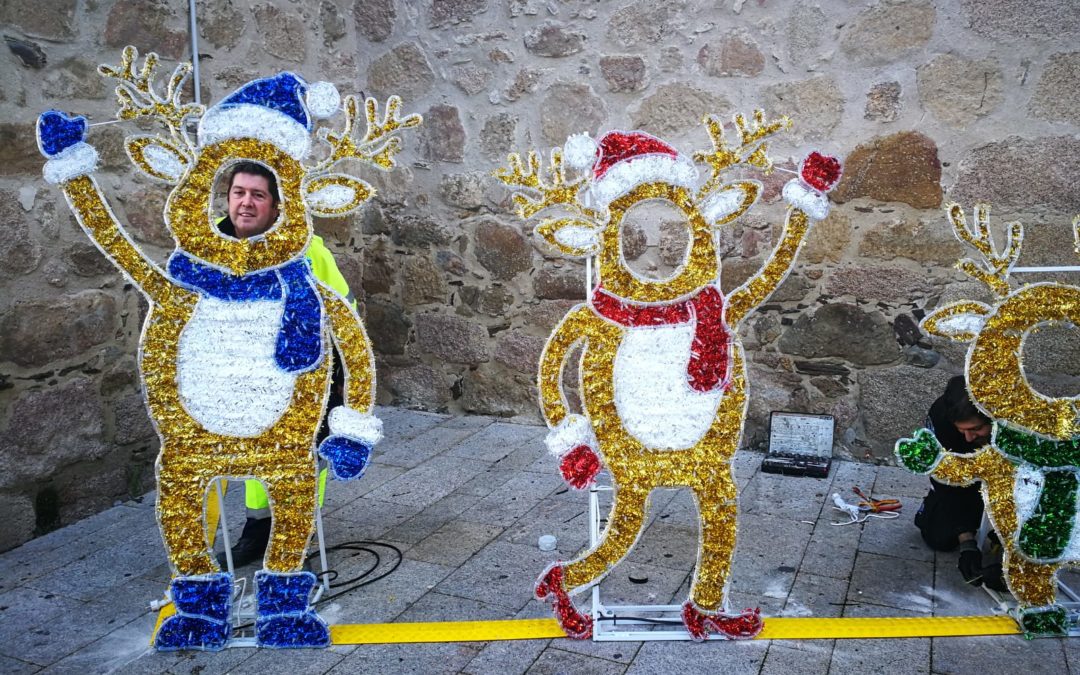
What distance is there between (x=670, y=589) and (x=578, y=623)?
0.48 meters

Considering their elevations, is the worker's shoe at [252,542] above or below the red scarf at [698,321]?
below

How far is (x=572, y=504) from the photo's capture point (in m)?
3.89

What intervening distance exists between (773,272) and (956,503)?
137 centimetres

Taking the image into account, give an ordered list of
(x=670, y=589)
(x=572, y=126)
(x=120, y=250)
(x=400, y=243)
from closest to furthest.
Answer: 1. (x=120, y=250)
2. (x=670, y=589)
3. (x=572, y=126)
4. (x=400, y=243)

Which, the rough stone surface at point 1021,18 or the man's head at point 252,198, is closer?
the man's head at point 252,198

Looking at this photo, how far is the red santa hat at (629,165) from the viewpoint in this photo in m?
2.61

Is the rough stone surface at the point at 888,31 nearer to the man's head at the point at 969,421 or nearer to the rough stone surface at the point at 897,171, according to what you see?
the rough stone surface at the point at 897,171

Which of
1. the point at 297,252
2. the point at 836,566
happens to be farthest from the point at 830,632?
the point at 297,252

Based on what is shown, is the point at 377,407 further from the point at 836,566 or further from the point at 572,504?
the point at 836,566

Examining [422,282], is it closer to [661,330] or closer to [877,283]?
[877,283]

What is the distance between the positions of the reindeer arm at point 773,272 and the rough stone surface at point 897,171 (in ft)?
5.61

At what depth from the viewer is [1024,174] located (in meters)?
3.89

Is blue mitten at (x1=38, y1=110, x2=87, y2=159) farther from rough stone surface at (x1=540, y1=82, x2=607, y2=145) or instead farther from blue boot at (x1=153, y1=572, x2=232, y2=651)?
rough stone surface at (x1=540, y1=82, x2=607, y2=145)

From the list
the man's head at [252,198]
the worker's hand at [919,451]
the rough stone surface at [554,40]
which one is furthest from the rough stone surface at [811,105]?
the man's head at [252,198]
